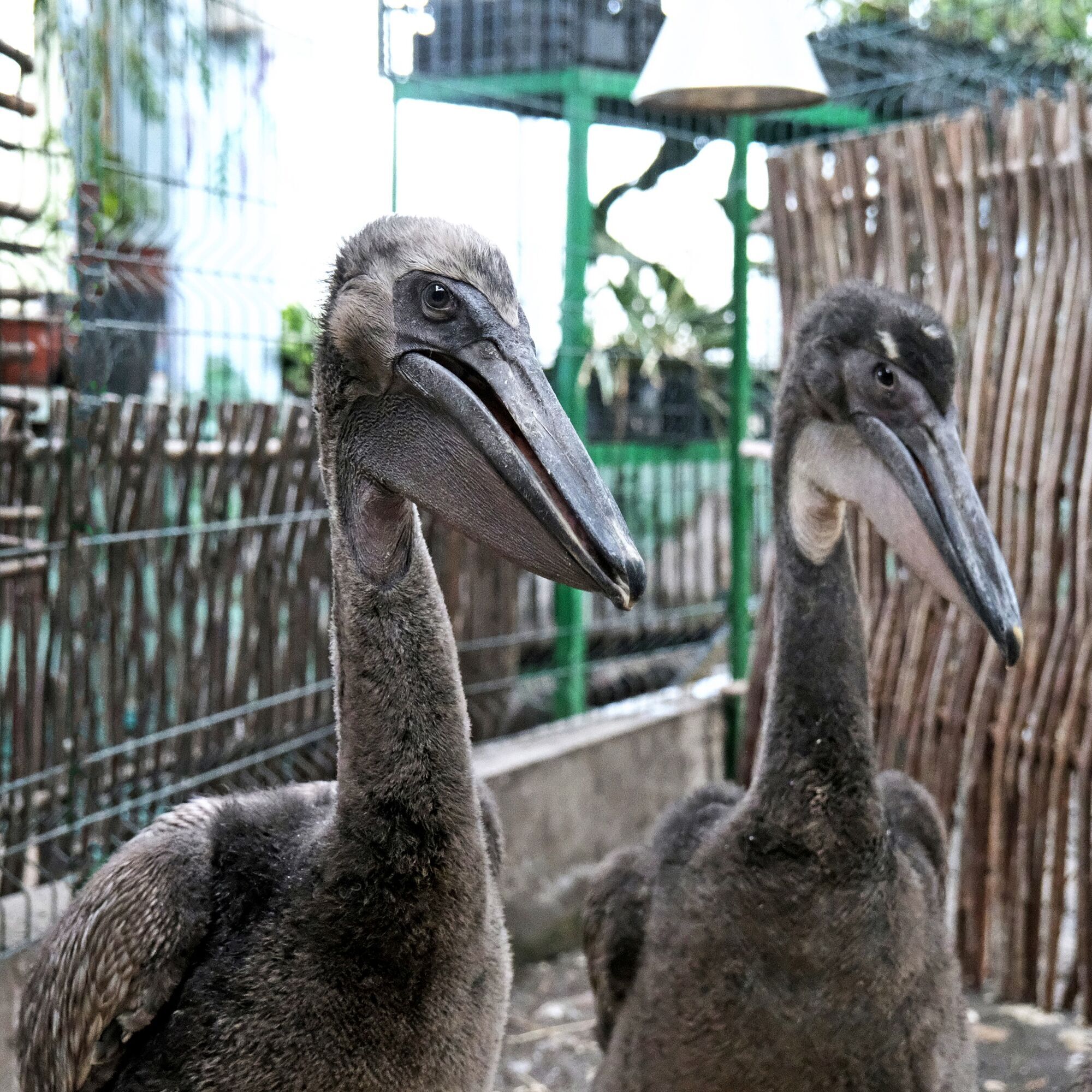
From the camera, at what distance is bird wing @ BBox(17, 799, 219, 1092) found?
253 cm

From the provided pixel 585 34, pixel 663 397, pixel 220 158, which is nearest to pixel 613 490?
pixel 663 397

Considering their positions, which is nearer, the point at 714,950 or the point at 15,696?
the point at 714,950

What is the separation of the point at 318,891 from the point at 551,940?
10.7ft

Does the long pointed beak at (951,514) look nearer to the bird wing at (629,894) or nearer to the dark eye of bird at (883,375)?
the dark eye of bird at (883,375)

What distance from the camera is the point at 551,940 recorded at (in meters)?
5.53

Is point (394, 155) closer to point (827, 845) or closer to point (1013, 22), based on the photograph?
point (827, 845)

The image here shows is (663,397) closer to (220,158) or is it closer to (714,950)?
(220,158)

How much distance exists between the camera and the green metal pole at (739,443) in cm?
615

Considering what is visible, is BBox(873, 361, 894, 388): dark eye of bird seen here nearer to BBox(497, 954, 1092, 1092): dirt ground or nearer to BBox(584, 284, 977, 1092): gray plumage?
BBox(584, 284, 977, 1092): gray plumage

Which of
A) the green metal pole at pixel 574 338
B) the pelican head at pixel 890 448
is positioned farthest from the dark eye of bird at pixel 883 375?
the green metal pole at pixel 574 338

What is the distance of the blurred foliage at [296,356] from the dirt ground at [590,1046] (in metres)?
2.79

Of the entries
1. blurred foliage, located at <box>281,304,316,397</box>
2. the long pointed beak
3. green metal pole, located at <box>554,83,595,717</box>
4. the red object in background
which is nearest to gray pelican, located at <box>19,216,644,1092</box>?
the long pointed beak

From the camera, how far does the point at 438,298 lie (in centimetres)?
235

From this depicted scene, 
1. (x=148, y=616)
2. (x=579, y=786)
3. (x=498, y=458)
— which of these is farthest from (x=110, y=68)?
(x=579, y=786)
